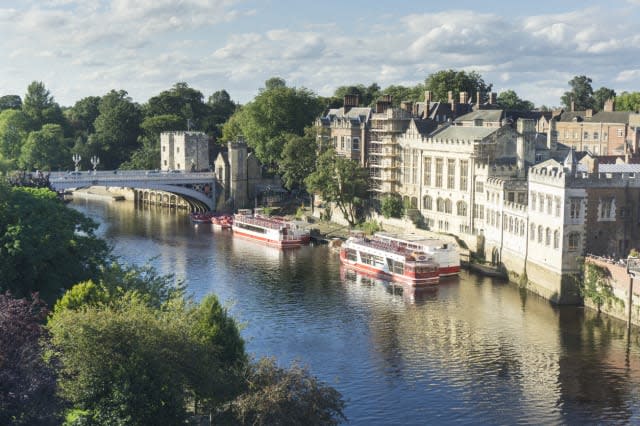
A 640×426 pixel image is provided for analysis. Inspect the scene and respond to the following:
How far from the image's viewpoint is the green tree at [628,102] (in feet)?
427

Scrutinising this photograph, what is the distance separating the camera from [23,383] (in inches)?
1160

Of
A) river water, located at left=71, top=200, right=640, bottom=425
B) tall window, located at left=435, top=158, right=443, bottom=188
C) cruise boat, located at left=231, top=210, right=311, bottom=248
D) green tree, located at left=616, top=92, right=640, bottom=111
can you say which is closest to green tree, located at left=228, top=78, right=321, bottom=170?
cruise boat, located at left=231, top=210, right=311, bottom=248

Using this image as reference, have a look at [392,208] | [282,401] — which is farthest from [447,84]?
[282,401]

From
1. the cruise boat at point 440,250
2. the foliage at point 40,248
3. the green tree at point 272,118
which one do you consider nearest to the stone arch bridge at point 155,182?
the green tree at point 272,118

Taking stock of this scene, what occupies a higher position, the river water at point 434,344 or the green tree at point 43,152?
the green tree at point 43,152

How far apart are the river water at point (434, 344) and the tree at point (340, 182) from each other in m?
17.0

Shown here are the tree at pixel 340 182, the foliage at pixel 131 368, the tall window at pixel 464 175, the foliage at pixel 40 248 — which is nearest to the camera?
the foliage at pixel 131 368

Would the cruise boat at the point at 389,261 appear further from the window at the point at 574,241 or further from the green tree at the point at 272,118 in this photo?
the green tree at the point at 272,118

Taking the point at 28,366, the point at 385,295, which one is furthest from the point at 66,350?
the point at 385,295

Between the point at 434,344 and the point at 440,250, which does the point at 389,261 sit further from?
the point at 434,344

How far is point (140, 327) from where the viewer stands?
100ft

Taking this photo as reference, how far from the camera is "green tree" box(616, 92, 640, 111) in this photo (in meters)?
130

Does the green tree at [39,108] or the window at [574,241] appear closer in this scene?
the window at [574,241]

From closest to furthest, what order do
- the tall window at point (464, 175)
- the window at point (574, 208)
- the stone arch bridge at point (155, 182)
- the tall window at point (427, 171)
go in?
the window at point (574, 208) → the tall window at point (464, 175) → the tall window at point (427, 171) → the stone arch bridge at point (155, 182)
